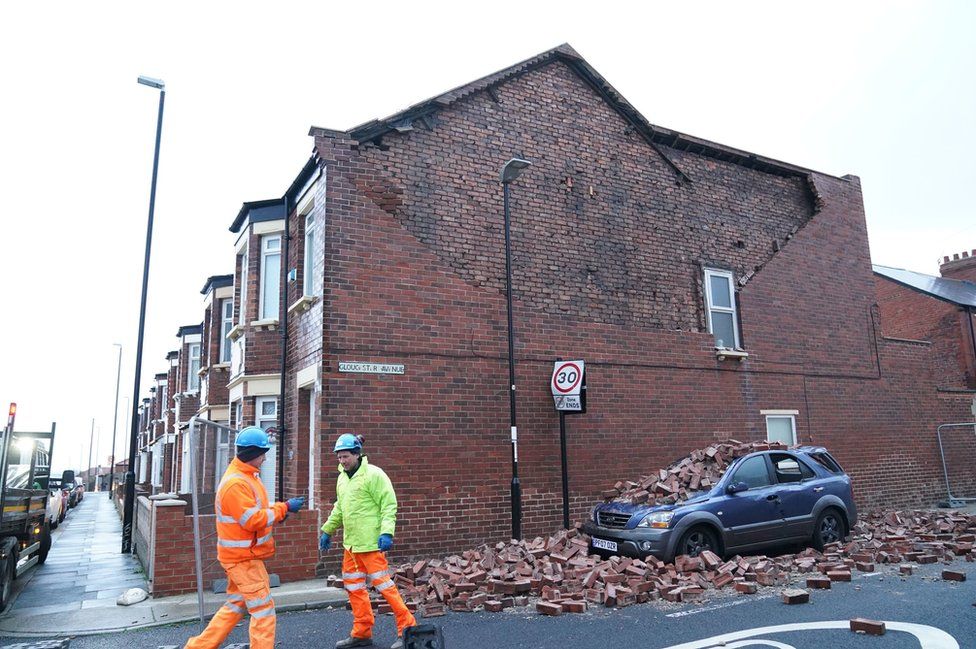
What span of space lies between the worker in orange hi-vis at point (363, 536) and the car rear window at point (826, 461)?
7.33 meters

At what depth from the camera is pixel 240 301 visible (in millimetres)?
14242

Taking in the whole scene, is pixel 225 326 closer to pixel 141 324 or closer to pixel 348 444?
pixel 141 324

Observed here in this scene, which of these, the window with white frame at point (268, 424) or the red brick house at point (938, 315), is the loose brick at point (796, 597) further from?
the red brick house at point (938, 315)

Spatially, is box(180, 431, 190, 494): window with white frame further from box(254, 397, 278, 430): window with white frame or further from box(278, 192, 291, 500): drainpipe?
box(278, 192, 291, 500): drainpipe

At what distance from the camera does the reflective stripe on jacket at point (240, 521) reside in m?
4.99

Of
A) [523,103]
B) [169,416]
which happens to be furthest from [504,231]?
[169,416]

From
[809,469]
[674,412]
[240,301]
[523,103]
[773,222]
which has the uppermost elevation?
[523,103]

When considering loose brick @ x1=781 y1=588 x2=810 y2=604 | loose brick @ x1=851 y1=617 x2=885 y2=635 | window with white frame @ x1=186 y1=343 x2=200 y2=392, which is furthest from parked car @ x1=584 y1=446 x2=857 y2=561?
window with white frame @ x1=186 y1=343 x2=200 y2=392

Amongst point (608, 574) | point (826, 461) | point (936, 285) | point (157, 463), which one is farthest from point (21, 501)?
point (936, 285)

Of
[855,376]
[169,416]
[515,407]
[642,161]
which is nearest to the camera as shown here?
[515,407]

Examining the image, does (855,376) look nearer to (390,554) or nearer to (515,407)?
(515,407)

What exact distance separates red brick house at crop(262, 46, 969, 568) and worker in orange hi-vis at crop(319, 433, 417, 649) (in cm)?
340

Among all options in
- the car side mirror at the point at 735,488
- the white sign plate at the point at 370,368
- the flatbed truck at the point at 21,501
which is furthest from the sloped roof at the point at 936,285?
the flatbed truck at the point at 21,501

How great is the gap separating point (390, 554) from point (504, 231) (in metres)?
5.41
